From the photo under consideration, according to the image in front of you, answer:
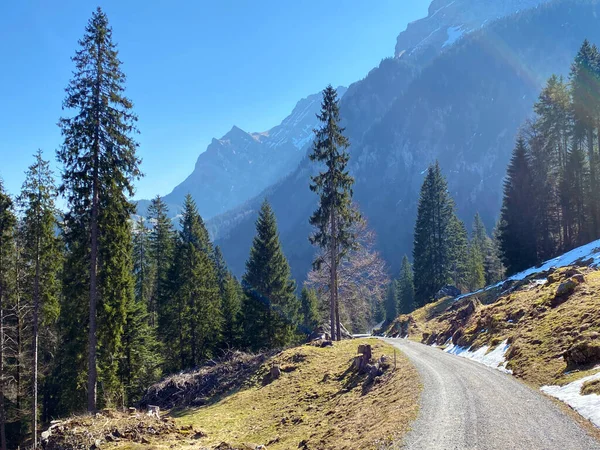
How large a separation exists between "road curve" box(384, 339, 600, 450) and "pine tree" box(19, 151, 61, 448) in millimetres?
22134

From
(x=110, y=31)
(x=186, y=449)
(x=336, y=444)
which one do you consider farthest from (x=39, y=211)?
(x=336, y=444)

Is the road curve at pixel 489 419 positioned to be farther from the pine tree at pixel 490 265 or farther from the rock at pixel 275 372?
the pine tree at pixel 490 265

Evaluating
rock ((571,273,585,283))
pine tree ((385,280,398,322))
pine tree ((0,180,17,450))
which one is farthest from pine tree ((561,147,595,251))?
pine tree ((385,280,398,322))

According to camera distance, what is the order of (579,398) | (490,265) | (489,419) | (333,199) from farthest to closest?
1. (490,265)
2. (333,199)
3. (579,398)
4. (489,419)

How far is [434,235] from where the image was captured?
5191 cm

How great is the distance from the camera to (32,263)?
2280 cm

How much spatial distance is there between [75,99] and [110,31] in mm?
3962

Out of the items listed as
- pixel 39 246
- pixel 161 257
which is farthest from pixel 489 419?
pixel 161 257

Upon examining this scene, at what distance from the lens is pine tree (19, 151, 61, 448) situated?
21828 mm

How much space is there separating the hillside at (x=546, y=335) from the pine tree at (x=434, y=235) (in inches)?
953

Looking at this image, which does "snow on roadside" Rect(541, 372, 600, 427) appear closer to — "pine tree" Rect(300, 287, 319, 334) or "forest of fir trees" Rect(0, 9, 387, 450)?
"forest of fir trees" Rect(0, 9, 387, 450)

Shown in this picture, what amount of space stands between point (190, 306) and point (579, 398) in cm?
3146

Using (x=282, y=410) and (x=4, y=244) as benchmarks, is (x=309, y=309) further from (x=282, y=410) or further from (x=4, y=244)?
(x=4, y=244)

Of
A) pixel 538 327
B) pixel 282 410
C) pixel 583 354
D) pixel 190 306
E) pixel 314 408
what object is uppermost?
pixel 190 306
